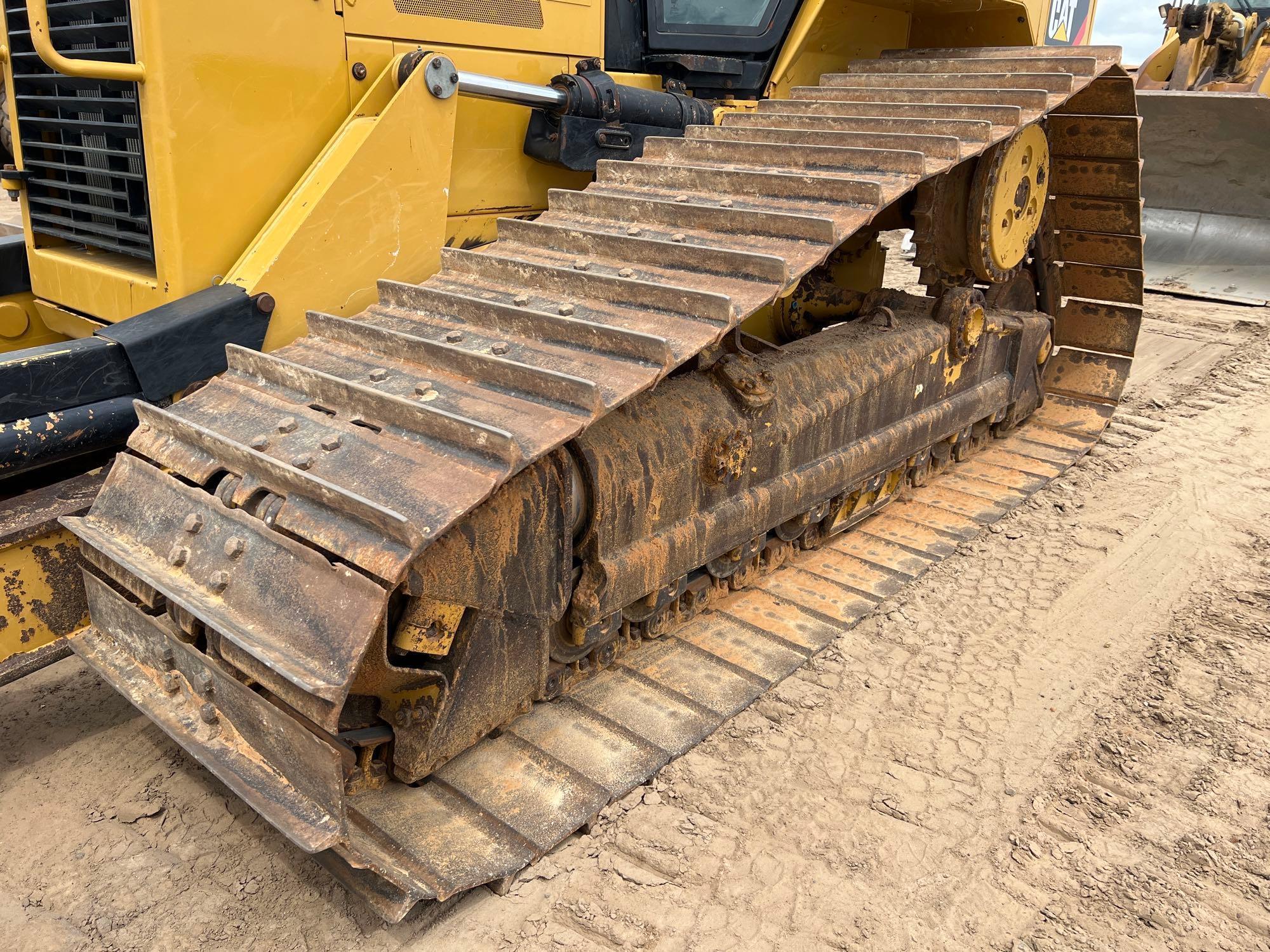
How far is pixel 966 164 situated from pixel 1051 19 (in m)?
1.75

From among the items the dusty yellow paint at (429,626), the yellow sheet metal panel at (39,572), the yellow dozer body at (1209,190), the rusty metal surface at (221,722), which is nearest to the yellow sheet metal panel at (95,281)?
the yellow sheet metal panel at (39,572)

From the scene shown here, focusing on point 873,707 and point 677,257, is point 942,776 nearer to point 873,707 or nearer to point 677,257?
point 873,707

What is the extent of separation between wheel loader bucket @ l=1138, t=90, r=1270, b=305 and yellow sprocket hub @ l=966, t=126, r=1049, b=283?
471 cm

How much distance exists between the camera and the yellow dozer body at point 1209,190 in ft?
26.0

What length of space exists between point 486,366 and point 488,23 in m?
1.48

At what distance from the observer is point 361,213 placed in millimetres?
2891

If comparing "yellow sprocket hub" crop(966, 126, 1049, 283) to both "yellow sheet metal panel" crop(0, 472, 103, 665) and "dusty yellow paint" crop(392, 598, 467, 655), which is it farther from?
"yellow sheet metal panel" crop(0, 472, 103, 665)

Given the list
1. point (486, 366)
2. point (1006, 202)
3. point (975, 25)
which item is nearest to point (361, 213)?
point (486, 366)

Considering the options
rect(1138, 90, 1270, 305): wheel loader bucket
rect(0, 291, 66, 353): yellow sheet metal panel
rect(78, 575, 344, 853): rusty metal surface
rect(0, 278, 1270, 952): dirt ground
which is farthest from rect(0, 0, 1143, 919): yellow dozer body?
rect(1138, 90, 1270, 305): wheel loader bucket

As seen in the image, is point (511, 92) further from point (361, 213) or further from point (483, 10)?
point (361, 213)

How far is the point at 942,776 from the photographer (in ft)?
8.41

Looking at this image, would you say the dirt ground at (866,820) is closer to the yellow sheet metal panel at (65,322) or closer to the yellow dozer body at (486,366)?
the yellow dozer body at (486,366)

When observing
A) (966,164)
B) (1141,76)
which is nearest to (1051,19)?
(966,164)

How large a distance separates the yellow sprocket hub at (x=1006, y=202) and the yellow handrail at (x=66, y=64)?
9.01 ft
